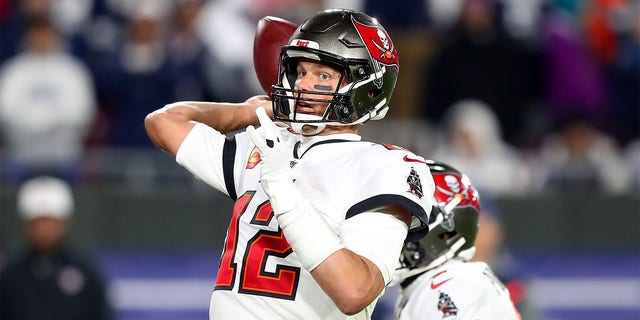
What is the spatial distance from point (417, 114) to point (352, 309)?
7.47m

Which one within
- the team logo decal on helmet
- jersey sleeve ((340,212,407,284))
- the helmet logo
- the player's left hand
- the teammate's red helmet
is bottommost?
the teammate's red helmet

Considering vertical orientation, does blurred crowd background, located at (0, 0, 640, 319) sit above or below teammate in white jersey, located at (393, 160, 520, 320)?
below

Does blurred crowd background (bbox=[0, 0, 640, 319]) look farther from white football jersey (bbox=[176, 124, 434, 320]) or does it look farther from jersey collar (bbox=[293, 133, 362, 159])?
white football jersey (bbox=[176, 124, 434, 320])

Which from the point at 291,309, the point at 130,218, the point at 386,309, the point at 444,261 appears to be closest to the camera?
the point at 291,309

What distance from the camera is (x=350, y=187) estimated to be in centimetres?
372

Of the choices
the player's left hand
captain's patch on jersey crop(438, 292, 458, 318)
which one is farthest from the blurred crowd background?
the player's left hand

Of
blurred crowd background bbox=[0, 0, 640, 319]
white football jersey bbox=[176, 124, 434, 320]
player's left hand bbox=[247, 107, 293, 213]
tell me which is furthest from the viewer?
blurred crowd background bbox=[0, 0, 640, 319]

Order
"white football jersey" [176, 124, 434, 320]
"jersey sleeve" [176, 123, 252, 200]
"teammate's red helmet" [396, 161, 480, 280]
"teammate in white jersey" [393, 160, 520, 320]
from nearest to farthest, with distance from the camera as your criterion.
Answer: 1. "white football jersey" [176, 124, 434, 320]
2. "jersey sleeve" [176, 123, 252, 200]
3. "teammate in white jersey" [393, 160, 520, 320]
4. "teammate's red helmet" [396, 161, 480, 280]

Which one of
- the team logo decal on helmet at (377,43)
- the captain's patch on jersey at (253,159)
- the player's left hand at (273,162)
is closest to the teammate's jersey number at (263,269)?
the captain's patch on jersey at (253,159)

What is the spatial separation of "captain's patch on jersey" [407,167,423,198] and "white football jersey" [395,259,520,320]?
55 centimetres

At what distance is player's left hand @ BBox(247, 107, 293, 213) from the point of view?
3508 millimetres

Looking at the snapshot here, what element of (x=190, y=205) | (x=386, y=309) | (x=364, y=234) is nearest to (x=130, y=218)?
(x=190, y=205)

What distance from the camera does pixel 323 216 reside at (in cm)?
373

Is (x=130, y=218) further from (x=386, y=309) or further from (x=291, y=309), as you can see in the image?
(x=291, y=309)
